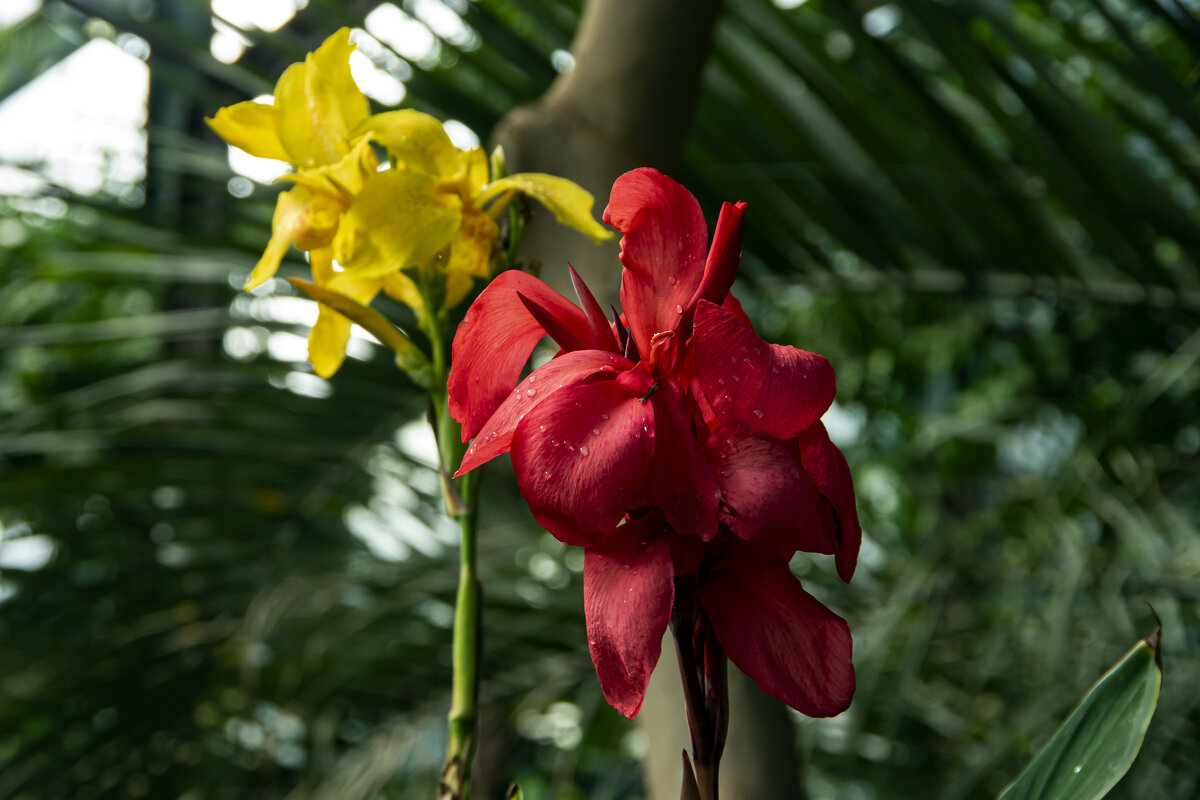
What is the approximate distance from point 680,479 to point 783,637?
3 centimetres

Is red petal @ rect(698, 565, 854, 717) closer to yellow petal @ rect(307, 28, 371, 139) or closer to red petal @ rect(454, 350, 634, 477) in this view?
red petal @ rect(454, 350, 634, 477)

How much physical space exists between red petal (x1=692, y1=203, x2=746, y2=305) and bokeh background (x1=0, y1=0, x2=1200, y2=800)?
11.5 inches

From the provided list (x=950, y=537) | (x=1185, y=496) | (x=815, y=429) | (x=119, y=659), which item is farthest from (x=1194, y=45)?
(x=119, y=659)

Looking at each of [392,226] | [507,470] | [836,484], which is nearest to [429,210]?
[392,226]

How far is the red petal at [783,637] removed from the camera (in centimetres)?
14

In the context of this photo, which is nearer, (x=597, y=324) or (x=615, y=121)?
(x=597, y=324)

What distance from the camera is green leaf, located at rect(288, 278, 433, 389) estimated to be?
0.67 ft

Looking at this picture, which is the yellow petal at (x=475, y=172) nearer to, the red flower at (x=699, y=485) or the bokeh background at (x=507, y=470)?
the red flower at (x=699, y=485)

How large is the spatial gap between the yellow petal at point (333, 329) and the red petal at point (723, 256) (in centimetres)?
10

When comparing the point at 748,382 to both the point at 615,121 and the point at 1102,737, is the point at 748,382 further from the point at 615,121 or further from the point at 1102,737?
the point at 615,121

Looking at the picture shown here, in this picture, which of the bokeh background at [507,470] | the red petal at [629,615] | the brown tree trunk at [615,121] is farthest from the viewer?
the bokeh background at [507,470]

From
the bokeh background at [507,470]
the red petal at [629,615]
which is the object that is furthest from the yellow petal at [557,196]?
the bokeh background at [507,470]

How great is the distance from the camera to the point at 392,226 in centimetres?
20

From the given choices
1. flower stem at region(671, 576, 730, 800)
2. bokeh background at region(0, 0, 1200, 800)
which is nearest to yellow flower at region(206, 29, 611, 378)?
flower stem at region(671, 576, 730, 800)
